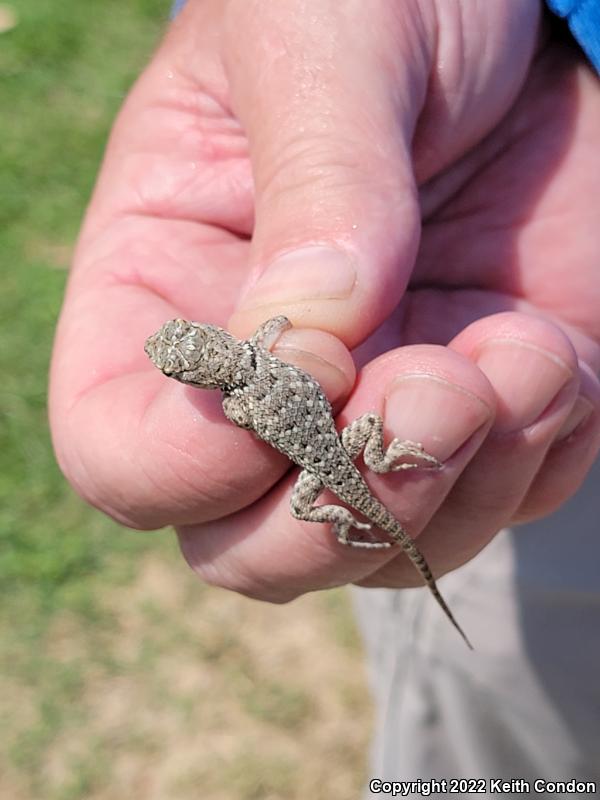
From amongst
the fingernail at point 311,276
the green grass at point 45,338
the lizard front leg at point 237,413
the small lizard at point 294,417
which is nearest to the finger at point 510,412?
the small lizard at point 294,417

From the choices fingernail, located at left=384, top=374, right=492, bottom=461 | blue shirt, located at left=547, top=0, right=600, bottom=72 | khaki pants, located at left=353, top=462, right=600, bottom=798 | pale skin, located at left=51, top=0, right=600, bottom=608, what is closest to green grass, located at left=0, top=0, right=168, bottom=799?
khaki pants, located at left=353, top=462, right=600, bottom=798

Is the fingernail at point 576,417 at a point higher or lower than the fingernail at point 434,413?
lower

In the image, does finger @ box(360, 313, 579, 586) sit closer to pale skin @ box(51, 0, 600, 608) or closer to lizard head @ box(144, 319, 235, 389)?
pale skin @ box(51, 0, 600, 608)

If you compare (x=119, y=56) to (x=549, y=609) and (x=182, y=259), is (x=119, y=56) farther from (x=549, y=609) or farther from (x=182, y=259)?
(x=549, y=609)

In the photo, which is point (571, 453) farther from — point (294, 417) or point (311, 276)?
point (311, 276)

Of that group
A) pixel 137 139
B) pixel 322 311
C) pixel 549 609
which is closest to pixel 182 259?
pixel 137 139

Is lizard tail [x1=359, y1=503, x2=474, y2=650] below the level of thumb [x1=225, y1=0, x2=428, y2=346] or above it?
below

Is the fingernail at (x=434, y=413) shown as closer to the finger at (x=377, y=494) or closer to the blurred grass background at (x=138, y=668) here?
the finger at (x=377, y=494)
